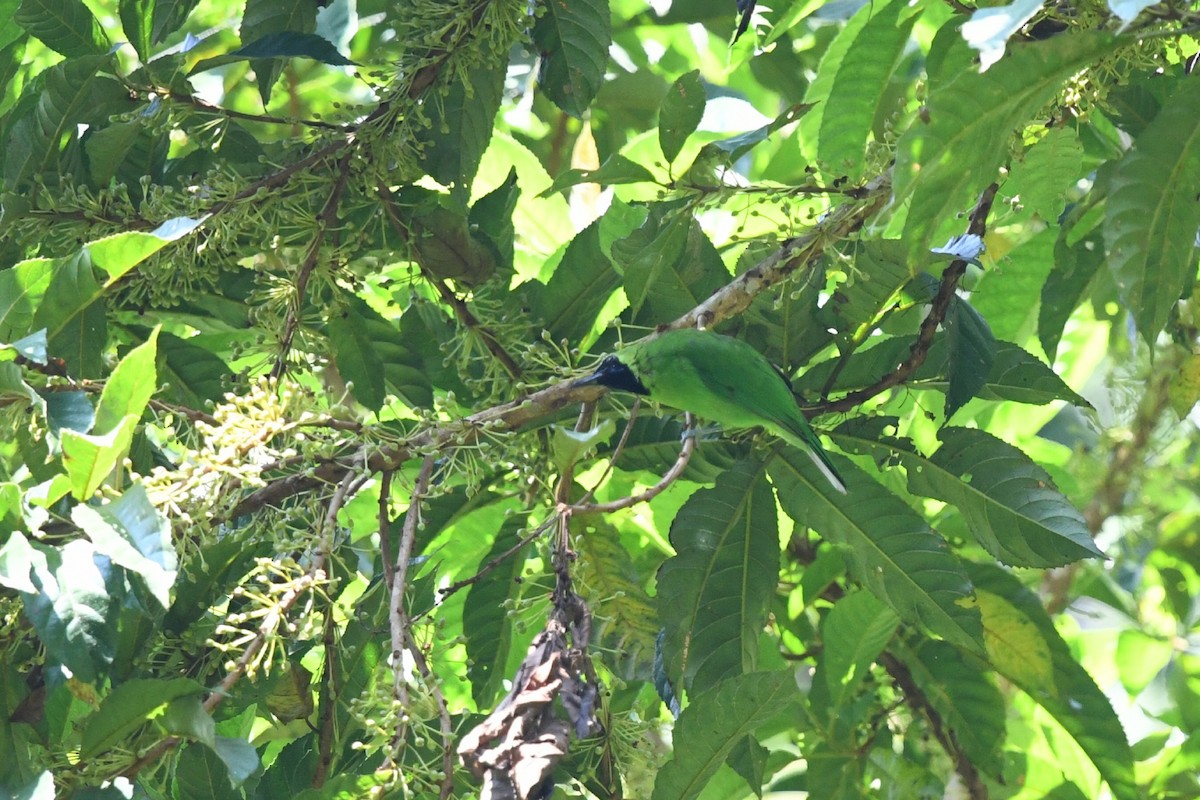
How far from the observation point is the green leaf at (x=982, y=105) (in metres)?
1.24

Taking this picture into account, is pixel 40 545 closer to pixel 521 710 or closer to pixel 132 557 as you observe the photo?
pixel 132 557

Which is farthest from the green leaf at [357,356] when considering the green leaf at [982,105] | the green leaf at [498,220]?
the green leaf at [982,105]

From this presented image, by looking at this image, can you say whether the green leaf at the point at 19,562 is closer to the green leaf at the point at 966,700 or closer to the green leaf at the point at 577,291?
the green leaf at the point at 577,291

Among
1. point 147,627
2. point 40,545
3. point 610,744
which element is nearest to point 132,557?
point 40,545

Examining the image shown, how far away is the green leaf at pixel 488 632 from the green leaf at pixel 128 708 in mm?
539

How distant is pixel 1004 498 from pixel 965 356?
7.9 inches

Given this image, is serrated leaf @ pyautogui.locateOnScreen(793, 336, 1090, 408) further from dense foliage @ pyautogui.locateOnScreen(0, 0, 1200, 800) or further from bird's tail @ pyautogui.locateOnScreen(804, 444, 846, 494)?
bird's tail @ pyautogui.locateOnScreen(804, 444, 846, 494)

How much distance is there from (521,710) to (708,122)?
4.79 ft

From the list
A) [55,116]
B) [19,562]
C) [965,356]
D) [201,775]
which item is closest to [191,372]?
[55,116]

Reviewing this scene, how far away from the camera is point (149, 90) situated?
1.80 meters

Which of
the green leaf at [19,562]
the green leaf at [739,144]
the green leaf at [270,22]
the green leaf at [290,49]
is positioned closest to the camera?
the green leaf at [19,562]

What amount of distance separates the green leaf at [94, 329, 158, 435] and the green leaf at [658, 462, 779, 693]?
0.73 m

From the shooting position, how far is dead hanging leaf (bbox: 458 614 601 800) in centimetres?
110

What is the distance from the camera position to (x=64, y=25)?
5.94 ft
